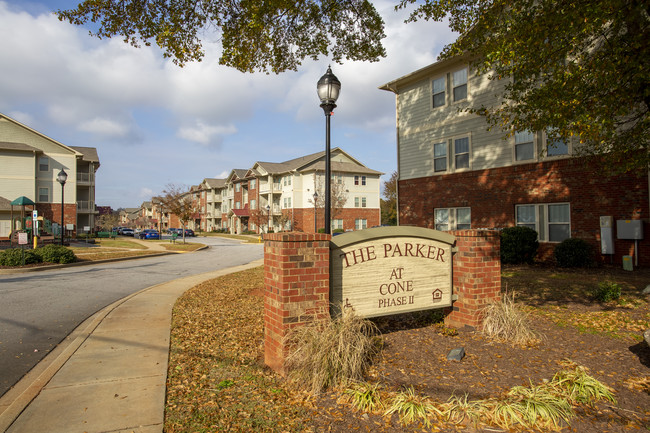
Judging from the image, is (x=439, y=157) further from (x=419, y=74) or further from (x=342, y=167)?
(x=342, y=167)

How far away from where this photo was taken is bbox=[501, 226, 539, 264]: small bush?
550 inches

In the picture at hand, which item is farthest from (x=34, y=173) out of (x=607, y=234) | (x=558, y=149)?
(x=607, y=234)

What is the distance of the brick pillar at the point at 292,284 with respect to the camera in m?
4.33

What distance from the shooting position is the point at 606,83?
24.2 feet

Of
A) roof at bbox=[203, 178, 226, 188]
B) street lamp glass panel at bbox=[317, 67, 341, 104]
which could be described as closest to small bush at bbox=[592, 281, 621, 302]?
street lamp glass panel at bbox=[317, 67, 341, 104]

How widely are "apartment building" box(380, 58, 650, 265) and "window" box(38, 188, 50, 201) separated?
3608 cm

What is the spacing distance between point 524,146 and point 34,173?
41694 millimetres

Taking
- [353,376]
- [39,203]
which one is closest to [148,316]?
[353,376]

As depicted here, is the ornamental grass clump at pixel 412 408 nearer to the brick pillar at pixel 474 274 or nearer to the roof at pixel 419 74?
the brick pillar at pixel 474 274

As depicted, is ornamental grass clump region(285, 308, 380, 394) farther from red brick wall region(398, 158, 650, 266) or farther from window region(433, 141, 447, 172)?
window region(433, 141, 447, 172)

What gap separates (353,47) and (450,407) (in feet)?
31.4

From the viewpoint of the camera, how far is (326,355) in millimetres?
4035

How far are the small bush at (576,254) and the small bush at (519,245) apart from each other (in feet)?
3.37

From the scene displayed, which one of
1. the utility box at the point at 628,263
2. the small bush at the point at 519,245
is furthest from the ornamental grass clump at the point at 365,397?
the small bush at the point at 519,245
